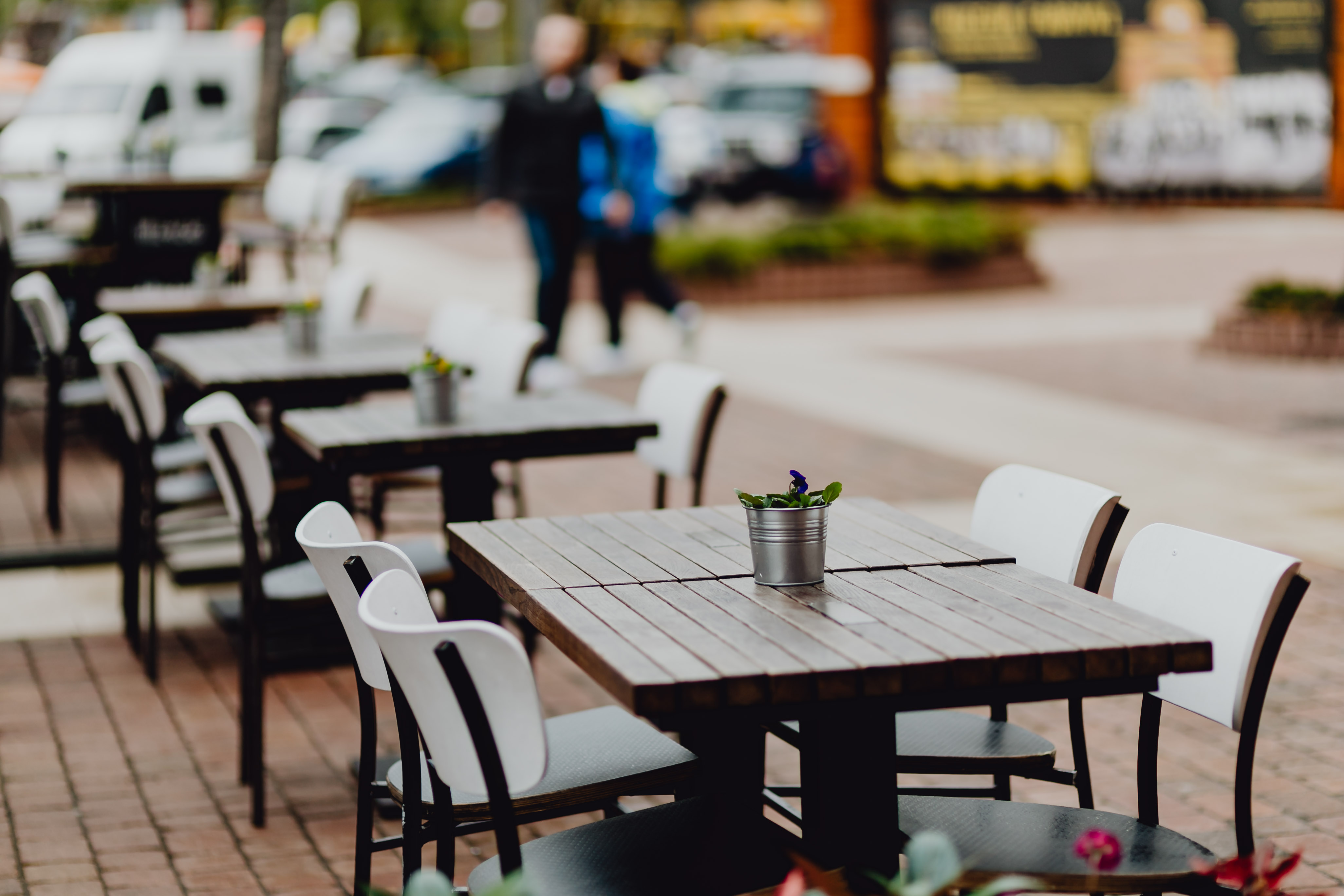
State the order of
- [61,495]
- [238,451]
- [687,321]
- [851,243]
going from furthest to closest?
1. [851,243]
2. [687,321]
3. [61,495]
4. [238,451]

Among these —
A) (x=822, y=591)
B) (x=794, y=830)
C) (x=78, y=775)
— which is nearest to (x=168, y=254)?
(x=78, y=775)

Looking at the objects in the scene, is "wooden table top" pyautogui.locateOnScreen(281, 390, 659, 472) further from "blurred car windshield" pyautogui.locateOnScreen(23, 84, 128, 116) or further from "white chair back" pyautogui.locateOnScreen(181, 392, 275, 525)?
"blurred car windshield" pyautogui.locateOnScreen(23, 84, 128, 116)

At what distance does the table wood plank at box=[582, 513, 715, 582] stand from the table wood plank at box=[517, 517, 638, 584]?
0.26 ft

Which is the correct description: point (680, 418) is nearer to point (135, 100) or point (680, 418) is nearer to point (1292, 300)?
point (1292, 300)

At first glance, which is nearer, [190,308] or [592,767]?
[592,767]

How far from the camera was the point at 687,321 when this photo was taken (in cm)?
1173

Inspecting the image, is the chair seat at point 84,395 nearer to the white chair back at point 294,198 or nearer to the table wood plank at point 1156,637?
the white chair back at point 294,198

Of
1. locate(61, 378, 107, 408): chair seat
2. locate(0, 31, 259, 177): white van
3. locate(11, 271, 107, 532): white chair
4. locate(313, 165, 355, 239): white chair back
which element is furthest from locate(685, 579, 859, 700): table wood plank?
locate(0, 31, 259, 177): white van

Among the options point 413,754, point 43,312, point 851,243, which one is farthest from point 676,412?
point 851,243

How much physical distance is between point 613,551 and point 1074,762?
1.07 metres

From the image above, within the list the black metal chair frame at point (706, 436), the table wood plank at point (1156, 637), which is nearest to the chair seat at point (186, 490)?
the black metal chair frame at point (706, 436)

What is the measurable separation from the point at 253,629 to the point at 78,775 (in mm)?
641

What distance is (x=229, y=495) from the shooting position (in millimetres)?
4465

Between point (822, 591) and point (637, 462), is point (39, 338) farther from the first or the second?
point (822, 591)
